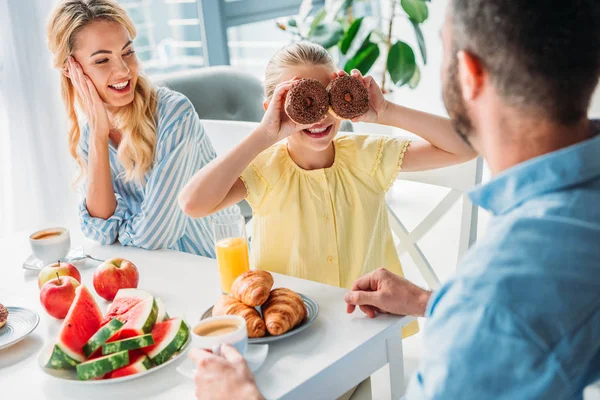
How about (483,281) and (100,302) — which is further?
(100,302)

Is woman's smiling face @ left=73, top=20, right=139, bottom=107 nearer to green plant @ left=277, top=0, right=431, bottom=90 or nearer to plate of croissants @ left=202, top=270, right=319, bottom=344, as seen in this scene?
plate of croissants @ left=202, top=270, right=319, bottom=344

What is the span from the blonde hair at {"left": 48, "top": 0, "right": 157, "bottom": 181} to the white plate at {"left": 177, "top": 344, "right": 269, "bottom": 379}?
3.12ft

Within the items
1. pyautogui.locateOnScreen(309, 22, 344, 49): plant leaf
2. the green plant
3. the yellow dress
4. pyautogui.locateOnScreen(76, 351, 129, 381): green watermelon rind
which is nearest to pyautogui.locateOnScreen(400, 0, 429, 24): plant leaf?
the green plant

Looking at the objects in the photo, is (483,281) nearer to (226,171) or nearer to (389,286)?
(389,286)

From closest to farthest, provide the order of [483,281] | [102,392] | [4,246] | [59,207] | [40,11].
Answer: [483,281]
[102,392]
[4,246]
[40,11]
[59,207]

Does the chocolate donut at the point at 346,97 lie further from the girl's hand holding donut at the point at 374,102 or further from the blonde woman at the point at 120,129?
the blonde woman at the point at 120,129

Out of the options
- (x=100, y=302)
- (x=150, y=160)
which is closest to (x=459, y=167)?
(x=150, y=160)

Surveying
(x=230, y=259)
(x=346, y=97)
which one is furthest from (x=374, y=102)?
(x=230, y=259)

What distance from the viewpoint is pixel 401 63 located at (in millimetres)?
4109

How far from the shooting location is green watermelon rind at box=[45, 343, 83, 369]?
125 cm

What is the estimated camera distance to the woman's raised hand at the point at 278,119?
5.57 ft

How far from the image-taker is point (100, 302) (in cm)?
157

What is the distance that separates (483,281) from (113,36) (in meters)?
1.60

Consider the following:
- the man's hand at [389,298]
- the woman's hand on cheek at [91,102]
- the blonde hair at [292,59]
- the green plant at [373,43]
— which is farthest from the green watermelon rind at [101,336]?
the green plant at [373,43]
